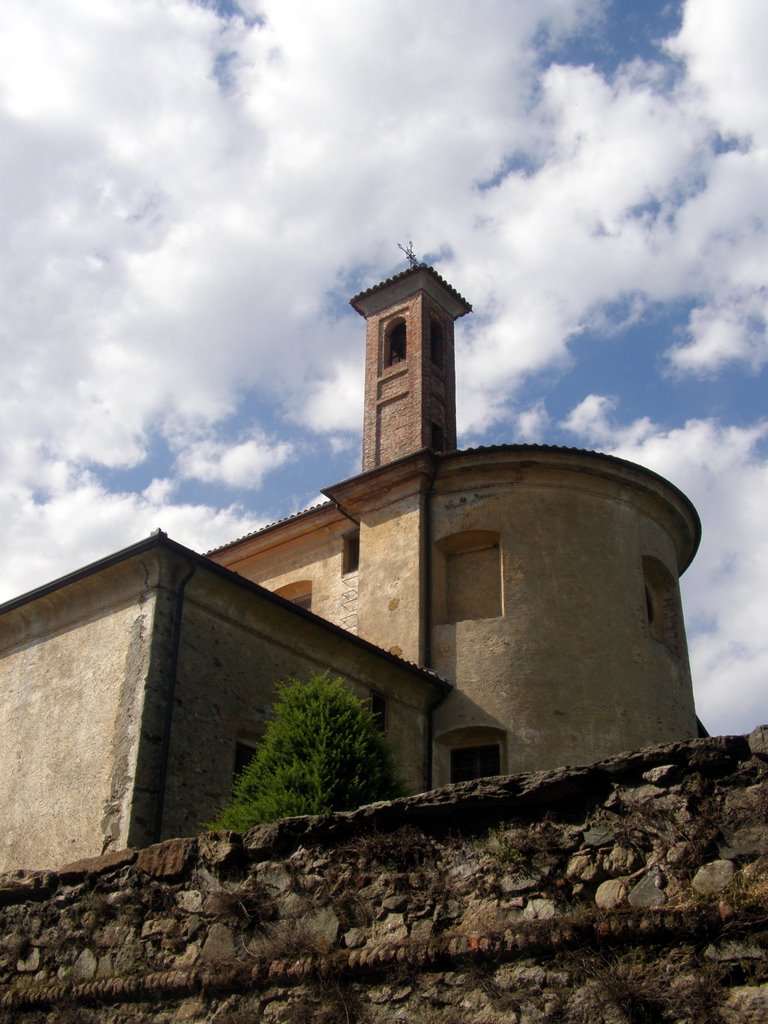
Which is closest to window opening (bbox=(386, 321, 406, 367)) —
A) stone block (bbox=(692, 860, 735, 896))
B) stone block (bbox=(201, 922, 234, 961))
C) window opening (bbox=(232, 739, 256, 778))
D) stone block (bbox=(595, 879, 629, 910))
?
window opening (bbox=(232, 739, 256, 778))

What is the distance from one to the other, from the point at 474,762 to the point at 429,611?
2.54 m

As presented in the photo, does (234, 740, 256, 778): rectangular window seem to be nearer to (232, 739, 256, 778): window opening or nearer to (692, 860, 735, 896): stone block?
(232, 739, 256, 778): window opening

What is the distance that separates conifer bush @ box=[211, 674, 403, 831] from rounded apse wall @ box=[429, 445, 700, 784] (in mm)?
6092

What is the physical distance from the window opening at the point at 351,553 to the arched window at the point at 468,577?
7.42 feet

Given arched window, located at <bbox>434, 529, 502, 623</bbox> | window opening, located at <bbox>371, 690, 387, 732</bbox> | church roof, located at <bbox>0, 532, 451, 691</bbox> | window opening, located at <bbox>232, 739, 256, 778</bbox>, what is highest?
arched window, located at <bbox>434, 529, 502, 623</bbox>

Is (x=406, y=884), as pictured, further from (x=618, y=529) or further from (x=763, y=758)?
(x=618, y=529)

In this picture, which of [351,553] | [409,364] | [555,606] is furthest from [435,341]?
[555,606]

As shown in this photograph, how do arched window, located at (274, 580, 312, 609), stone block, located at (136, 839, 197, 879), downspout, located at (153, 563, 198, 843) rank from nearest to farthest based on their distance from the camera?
1. stone block, located at (136, 839, 197, 879)
2. downspout, located at (153, 563, 198, 843)
3. arched window, located at (274, 580, 312, 609)

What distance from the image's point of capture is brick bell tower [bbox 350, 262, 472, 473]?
66.6ft

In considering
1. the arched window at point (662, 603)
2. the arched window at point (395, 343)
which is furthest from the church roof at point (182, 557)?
the arched window at point (395, 343)

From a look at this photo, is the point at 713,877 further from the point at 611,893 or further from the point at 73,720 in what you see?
the point at 73,720

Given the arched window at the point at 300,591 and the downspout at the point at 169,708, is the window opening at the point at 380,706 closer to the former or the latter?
the downspout at the point at 169,708

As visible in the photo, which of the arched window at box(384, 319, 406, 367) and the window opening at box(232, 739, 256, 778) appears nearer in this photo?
the window opening at box(232, 739, 256, 778)

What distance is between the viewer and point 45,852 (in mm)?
11586
